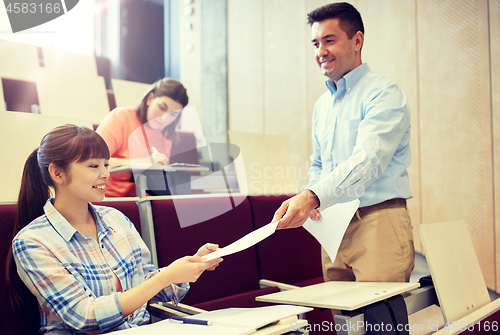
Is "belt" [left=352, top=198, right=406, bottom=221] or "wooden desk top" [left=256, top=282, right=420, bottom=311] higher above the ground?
"belt" [left=352, top=198, right=406, bottom=221]

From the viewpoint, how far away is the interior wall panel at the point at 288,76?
3963 millimetres

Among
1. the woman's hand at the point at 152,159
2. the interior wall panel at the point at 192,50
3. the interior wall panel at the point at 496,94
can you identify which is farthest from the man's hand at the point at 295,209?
the interior wall panel at the point at 192,50

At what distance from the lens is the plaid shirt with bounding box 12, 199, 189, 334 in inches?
32.5

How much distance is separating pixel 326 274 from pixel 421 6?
2.74m

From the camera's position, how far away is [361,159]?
1032mm

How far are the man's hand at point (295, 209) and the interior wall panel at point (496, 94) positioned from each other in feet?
7.78

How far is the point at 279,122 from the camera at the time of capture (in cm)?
416

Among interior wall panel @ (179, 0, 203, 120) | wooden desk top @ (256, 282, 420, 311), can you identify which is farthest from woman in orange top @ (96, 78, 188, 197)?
interior wall panel @ (179, 0, 203, 120)

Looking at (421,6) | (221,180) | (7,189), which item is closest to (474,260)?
(7,189)

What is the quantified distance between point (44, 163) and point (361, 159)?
812 mm

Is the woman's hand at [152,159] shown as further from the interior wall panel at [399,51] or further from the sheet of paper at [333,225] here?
the interior wall panel at [399,51]

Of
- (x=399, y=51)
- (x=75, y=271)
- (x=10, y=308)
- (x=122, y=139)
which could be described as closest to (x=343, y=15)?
(x=75, y=271)

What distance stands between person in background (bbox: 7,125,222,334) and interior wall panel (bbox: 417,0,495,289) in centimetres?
256

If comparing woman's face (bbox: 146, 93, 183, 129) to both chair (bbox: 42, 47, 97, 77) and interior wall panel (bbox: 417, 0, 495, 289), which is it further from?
interior wall panel (bbox: 417, 0, 495, 289)
